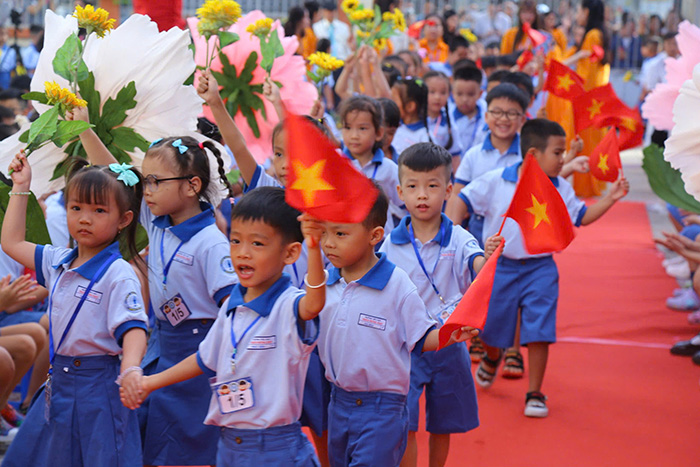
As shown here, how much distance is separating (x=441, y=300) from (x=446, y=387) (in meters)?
0.28

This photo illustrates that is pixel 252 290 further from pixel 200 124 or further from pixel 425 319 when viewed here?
pixel 200 124

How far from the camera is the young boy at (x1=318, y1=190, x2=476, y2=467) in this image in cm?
222

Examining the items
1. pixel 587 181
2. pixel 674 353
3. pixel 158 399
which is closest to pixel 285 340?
pixel 158 399

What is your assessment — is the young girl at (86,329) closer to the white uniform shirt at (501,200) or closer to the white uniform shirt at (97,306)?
the white uniform shirt at (97,306)

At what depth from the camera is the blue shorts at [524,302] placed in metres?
3.53

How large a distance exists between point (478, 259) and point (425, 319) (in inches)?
17.3

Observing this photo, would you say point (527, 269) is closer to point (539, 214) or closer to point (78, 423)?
point (539, 214)

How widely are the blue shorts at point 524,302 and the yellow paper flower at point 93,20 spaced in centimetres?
193

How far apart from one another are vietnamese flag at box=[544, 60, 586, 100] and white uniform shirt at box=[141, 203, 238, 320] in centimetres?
206

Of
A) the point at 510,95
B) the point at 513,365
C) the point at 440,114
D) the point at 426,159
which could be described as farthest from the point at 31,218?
the point at 440,114

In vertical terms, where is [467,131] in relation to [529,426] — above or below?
above

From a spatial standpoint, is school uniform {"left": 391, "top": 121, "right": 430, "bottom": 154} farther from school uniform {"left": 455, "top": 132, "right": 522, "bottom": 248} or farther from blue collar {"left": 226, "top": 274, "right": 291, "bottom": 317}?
blue collar {"left": 226, "top": 274, "right": 291, "bottom": 317}

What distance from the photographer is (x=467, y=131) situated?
5.60m

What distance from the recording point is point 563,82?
14.0 feet
